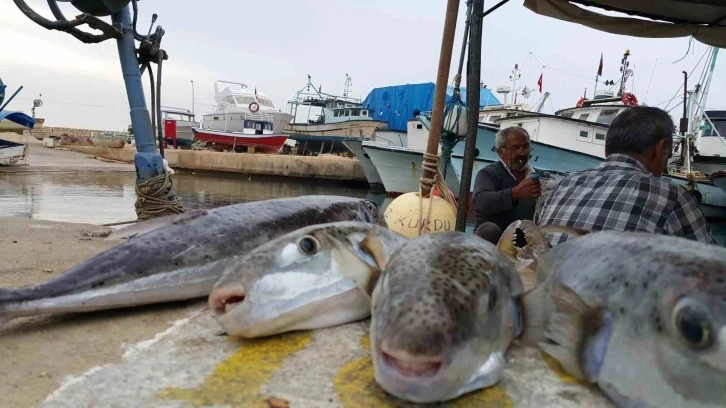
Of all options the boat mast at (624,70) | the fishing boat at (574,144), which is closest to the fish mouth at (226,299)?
the fishing boat at (574,144)

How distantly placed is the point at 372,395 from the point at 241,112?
41.2 meters

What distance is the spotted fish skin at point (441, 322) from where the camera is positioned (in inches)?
47.5

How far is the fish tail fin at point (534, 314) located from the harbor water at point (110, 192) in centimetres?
718

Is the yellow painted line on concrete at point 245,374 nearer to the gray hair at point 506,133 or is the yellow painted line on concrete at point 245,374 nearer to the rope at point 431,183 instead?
the rope at point 431,183

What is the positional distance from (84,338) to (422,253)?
1351 millimetres

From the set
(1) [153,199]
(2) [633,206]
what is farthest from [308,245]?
(1) [153,199]

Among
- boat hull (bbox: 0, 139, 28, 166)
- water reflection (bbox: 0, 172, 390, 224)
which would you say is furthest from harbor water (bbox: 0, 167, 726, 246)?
boat hull (bbox: 0, 139, 28, 166)

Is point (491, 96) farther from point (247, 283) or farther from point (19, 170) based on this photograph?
point (247, 283)

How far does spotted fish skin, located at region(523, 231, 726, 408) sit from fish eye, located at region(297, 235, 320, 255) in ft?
2.49

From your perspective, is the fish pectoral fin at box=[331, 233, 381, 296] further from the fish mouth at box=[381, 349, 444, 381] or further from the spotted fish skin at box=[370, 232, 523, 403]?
the fish mouth at box=[381, 349, 444, 381]

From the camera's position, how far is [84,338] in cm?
188

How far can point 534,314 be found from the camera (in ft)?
5.30

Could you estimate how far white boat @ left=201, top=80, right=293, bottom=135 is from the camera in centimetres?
4034

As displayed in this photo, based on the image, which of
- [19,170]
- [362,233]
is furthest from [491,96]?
[362,233]
